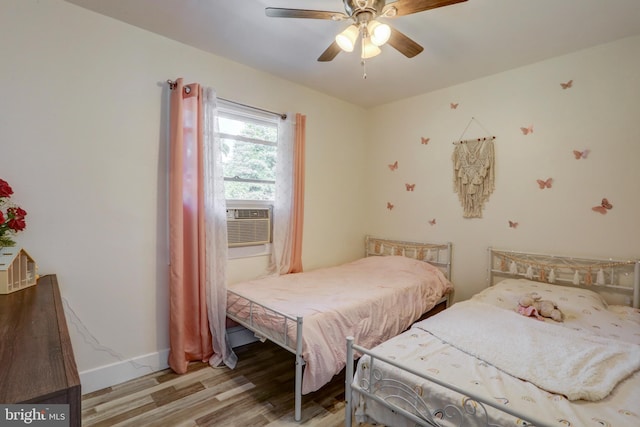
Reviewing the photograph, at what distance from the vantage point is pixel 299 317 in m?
1.93

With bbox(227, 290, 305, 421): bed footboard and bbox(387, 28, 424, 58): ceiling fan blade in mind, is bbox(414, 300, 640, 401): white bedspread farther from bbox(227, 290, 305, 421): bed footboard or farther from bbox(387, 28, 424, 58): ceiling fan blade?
bbox(387, 28, 424, 58): ceiling fan blade

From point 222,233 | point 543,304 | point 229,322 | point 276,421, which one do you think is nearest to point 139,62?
point 222,233

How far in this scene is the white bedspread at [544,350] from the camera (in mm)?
1385

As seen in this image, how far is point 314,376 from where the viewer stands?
1957 mm

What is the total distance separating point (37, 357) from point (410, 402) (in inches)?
55.5

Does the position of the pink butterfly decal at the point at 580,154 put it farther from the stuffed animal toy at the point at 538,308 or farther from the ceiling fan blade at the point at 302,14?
the ceiling fan blade at the point at 302,14

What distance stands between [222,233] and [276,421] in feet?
4.80

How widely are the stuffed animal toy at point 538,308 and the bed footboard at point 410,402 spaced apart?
1236 millimetres

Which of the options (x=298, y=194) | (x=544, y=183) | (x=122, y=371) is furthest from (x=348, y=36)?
(x=122, y=371)

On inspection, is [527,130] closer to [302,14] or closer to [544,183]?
[544,183]

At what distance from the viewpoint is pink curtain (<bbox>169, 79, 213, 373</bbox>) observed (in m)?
2.48

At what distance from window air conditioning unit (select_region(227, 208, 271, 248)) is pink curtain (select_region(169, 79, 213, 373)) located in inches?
15.9

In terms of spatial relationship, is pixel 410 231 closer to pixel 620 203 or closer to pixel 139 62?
pixel 620 203

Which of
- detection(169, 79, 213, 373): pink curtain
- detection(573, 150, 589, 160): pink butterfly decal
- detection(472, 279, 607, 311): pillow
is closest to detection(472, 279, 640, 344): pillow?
detection(472, 279, 607, 311): pillow
